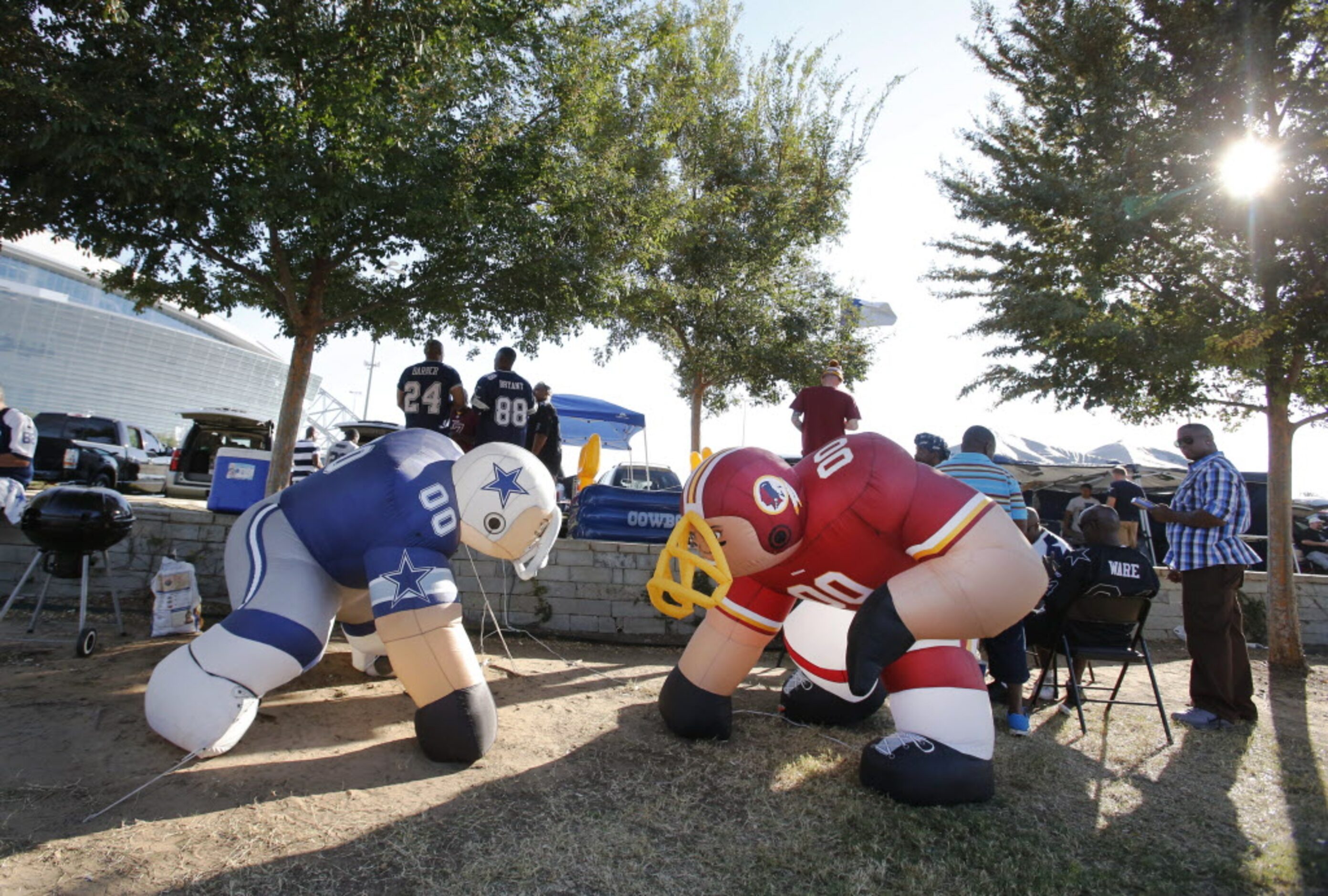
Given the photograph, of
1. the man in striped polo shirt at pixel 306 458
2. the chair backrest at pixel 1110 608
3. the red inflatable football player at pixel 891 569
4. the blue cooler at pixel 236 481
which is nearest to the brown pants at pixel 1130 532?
the chair backrest at pixel 1110 608

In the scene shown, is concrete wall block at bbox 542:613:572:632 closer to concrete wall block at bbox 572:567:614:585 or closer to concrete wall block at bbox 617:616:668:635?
concrete wall block at bbox 572:567:614:585

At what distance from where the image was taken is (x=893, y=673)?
10.7 feet

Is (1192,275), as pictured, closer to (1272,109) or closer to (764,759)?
(1272,109)

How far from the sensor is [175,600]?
513 cm

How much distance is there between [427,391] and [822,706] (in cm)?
405

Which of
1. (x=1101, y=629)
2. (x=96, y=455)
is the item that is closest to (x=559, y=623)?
(x=1101, y=629)

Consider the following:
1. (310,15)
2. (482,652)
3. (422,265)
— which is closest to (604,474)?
(422,265)

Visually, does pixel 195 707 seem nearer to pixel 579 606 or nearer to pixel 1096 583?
pixel 579 606

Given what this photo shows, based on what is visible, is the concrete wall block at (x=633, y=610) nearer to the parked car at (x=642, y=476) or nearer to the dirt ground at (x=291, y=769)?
the dirt ground at (x=291, y=769)

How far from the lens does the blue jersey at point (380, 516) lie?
3301 mm

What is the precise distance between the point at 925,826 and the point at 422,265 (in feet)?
21.7

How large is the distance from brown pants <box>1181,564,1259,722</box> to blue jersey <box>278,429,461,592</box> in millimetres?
4674

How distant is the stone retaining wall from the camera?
595cm

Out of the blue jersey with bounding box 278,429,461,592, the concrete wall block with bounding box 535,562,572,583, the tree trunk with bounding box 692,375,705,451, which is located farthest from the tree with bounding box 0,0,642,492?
the tree trunk with bounding box 692,375,705,451
